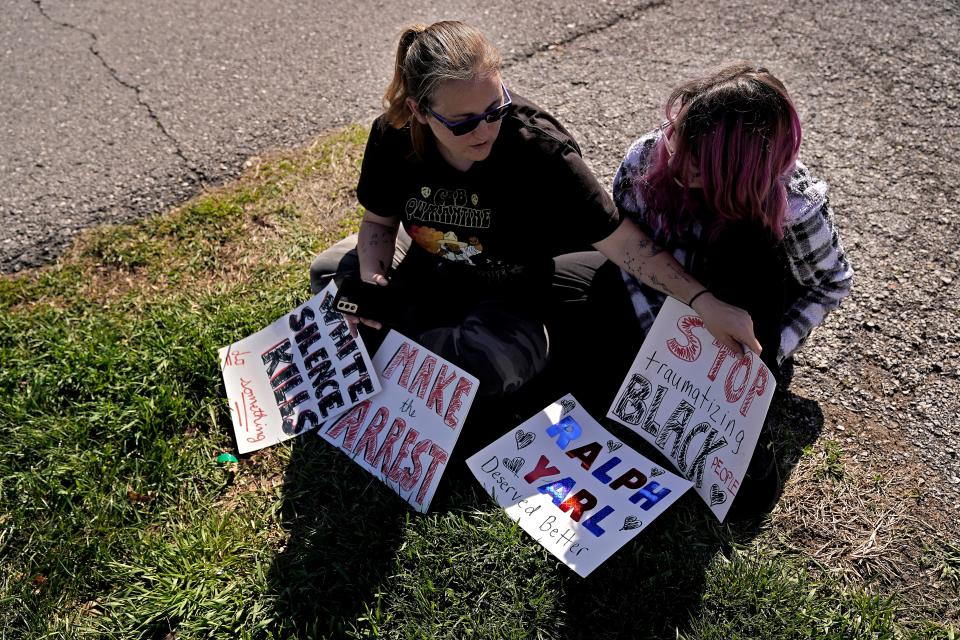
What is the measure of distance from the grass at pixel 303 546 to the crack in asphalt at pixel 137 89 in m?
1.14

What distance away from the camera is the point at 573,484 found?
2.40 metres

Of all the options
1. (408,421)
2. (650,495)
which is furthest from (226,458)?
(650,495)

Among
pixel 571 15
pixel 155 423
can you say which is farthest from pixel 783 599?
pixel 571 15

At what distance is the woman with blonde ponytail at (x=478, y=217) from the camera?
212 centimetres

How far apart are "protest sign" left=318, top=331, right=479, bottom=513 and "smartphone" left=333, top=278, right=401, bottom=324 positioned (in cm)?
12

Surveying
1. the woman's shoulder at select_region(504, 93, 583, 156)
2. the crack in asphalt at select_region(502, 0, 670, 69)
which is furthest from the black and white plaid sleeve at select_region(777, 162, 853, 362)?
the crack in asphalt at select_region(502, 0, 670, 69)

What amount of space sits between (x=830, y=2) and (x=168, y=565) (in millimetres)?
4778

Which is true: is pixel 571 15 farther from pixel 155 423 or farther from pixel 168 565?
pixel 168 565

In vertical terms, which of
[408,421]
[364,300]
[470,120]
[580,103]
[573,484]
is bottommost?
[573,484]

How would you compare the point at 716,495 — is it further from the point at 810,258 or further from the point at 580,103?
the point at 580,103

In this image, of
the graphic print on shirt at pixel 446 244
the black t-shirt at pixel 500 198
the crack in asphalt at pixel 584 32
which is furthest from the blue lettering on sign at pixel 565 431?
the crack in asphalt at pixel 584 32

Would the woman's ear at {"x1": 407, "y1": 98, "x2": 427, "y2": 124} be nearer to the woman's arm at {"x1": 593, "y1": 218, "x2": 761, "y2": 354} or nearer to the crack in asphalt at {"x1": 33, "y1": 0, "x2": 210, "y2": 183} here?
the woman's arm at {"x1": 593, "y1": 218, "x2": 761, "y2": 354}

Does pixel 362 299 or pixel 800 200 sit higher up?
pixel 800 200

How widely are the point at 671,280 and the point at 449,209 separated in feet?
2.56
